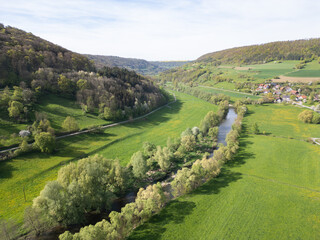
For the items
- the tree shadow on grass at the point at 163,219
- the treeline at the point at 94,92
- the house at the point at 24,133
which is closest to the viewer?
the tree shadow on grass at the point at 163,219

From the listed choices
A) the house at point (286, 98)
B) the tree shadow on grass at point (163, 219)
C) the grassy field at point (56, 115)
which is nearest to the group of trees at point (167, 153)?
the tree shadow on grass at point (163, 219)

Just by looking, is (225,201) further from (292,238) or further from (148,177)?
(148,177)

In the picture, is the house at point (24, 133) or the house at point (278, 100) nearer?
the house at point (24, 133)

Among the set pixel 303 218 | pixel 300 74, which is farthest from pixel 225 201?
pixel 300 74

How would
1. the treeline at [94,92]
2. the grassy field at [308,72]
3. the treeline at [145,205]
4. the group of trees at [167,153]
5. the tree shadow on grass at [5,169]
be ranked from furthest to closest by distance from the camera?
1. the grassy field at [308,72]
2. the treeline at [94,92]
3. the group of trees at [167,153]
4. the tree shadow on grass at [5,169]
5. the treeline at [145,205]

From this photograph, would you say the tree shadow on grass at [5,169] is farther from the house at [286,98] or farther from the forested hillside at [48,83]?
the house at [286,98]

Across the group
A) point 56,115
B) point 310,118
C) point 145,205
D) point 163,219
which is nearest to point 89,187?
point 145,205

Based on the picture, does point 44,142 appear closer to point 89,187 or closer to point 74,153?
point 74,153
